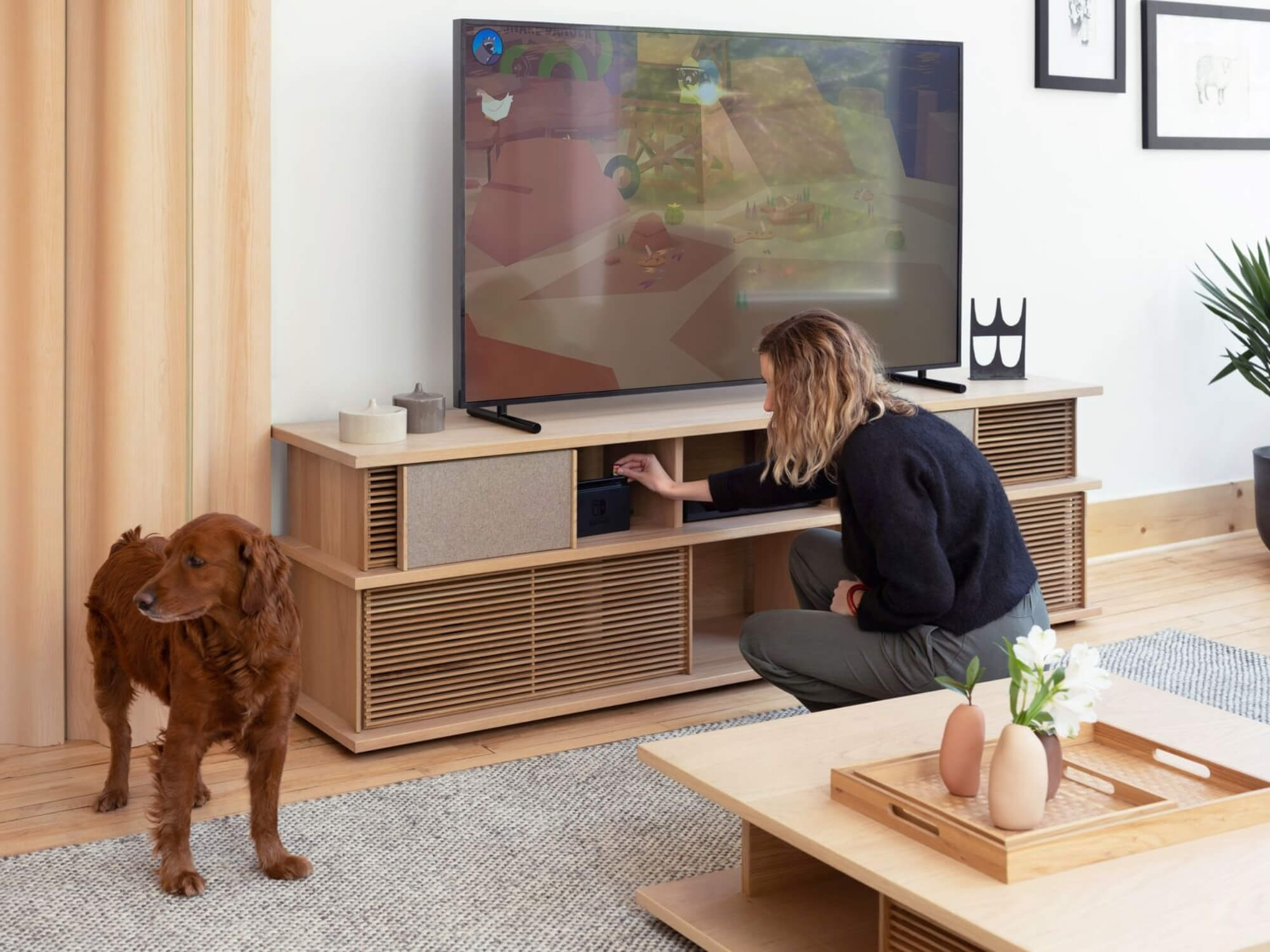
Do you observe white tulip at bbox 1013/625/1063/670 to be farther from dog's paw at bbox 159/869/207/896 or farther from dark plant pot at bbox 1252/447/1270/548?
dark plant pot at bbox 1252/447/1270/548

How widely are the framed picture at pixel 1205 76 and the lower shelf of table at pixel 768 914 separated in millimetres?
3124

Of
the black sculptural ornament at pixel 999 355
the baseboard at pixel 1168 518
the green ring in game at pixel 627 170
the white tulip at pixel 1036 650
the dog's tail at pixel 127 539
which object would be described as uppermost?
the green ring in game at pixel 627 170

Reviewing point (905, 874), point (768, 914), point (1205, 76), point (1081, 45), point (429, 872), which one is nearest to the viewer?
point (905, 874)

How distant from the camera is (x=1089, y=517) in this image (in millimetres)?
4512

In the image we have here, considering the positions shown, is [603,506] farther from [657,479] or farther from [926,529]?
[926,529]

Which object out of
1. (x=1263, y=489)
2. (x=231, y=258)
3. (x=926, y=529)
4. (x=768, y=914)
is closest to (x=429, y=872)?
(x=768, y=914)

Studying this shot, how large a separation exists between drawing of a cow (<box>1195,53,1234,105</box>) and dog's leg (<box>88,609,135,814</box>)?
373 cm

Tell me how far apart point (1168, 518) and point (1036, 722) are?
3.10 metres

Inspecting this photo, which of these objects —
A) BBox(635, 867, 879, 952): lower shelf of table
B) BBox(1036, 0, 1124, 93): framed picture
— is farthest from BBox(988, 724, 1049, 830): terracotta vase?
BBox(1036, 0, 1124, 93): framed picture

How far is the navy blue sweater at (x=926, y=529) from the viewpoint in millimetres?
2553

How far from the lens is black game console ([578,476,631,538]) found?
126 inches

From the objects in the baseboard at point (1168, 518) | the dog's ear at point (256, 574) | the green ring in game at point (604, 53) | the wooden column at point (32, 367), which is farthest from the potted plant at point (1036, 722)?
the baseboard at point (1168, 518)

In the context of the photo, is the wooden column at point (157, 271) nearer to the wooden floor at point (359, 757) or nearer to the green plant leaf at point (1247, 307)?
the wooden floor at point (359, 757)

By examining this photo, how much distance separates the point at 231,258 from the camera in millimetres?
3021
